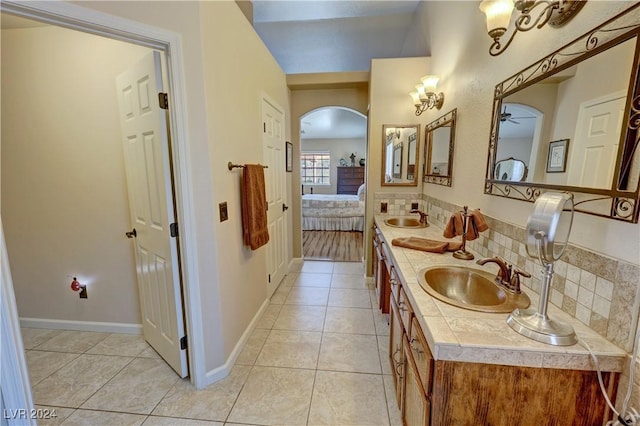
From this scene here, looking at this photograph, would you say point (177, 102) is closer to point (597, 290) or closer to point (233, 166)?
point (233, 166)

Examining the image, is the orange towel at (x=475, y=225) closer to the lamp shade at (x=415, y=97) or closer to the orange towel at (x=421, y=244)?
the orange towel at (x=421, y=244)

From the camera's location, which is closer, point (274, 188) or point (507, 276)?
point (507, 276)

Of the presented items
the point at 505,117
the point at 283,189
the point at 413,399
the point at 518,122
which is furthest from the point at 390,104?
the point at 413,399

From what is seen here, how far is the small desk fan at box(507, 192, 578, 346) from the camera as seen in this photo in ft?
2.43

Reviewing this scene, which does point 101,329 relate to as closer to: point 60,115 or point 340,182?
point 60,115

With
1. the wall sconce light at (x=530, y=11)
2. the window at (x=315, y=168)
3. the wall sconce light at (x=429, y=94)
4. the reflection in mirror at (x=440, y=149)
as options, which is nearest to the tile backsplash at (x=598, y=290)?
the wall sconce light at (x=530, y=11)

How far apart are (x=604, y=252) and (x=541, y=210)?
1.01 ft

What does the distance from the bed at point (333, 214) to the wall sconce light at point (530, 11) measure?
4760 mm

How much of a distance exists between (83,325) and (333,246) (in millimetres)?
3486

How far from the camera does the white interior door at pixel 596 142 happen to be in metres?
0.80

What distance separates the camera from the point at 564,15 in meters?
1.01

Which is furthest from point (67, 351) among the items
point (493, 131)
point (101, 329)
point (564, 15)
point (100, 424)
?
point (564, 15)

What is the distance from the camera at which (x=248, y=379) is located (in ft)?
5.79

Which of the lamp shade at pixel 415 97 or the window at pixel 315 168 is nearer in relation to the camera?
the lamp shade at pixel 415 97
